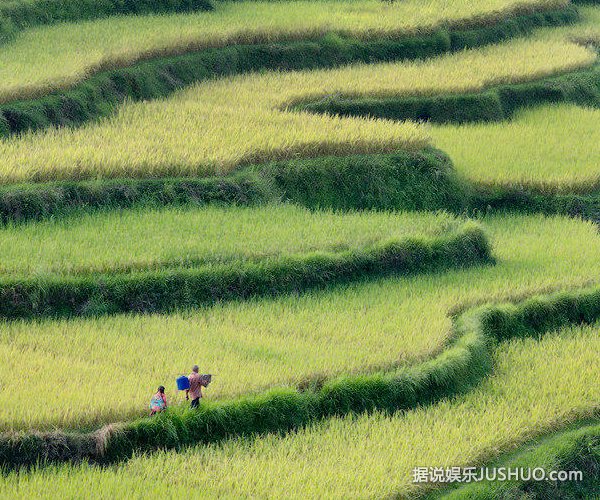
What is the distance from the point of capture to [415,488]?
9586 millimetres

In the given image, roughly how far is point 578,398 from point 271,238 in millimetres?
3604

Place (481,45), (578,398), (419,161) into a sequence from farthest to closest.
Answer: (481,45)
(419,161)
(578,398)

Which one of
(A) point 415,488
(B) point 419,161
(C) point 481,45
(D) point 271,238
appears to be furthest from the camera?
(C) point 481,45

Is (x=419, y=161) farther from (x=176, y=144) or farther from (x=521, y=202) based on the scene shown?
(x=176, y=144)

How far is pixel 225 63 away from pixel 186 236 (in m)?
6.76

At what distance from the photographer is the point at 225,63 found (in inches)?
770

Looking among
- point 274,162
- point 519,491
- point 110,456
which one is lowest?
point 519,491

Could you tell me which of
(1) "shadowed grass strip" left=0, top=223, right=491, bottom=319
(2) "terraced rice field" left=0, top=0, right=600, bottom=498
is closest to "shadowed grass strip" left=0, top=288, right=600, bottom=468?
(2) "terraced rice field" left=0, top=0, right=600, bottom=498

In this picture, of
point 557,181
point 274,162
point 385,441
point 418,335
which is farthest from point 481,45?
point 385,441

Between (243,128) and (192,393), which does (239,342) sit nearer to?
(192,393)

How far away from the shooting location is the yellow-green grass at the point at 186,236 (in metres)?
12.3

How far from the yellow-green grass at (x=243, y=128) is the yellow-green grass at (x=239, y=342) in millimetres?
2595

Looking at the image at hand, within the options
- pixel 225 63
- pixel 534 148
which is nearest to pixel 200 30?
pixel 225 63

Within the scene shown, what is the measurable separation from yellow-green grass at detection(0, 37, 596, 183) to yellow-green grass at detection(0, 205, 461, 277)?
73 cm
